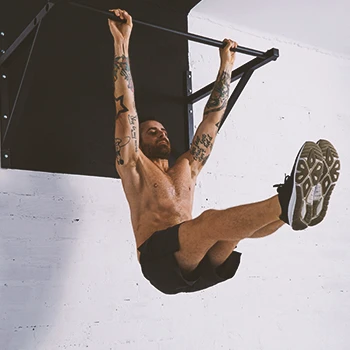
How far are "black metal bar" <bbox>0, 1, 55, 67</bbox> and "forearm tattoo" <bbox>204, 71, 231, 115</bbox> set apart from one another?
103 cm

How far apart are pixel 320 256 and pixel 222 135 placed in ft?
3.46

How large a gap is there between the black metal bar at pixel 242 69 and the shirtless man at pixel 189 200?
0.11m

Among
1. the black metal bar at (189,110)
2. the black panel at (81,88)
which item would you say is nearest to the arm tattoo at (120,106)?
the black panel at (81,88)

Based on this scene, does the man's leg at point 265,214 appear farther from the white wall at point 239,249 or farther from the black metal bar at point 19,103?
the black metal bar at point 19,103

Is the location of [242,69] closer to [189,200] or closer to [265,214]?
[189,200]

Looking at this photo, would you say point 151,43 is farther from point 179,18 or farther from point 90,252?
point 90,252

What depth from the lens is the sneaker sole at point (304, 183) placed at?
1.99 m

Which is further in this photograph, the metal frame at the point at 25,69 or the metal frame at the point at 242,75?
the metal frame at the point at 242,75

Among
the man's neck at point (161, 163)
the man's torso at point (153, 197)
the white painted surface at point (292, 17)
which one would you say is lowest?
the man's torso at point (153, 197)

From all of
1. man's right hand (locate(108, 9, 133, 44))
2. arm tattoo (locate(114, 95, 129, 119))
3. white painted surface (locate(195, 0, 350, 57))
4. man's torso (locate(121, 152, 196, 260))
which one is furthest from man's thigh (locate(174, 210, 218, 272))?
white painted surface (locate(195, 0, 350, 57))

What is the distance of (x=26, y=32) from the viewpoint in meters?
2.55

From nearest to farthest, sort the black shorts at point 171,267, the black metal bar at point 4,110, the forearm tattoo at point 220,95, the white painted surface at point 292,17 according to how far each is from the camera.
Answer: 1. the black shorts at point 171,267
2. the black metal bar at point 4,110
3. the forearm tattoo at point 220,95
4. the white painted surface at point 292,17

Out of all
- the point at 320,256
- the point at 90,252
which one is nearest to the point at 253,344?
the point at 320,256

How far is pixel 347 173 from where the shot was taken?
420 cm
